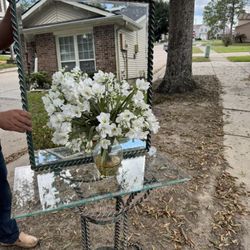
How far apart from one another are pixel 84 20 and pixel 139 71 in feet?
1.42

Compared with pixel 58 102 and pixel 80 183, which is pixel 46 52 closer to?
pixel 58 102

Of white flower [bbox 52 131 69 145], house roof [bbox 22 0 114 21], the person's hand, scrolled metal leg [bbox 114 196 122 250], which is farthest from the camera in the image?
scrolled metal leg [bbox 114 196 122 250]

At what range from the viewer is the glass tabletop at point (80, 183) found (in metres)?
1.28

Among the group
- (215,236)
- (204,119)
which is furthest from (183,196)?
(204,119)

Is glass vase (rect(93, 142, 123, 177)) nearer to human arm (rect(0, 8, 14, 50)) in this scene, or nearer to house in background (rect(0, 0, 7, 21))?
human arm (rect(0, 8, 14, 50))

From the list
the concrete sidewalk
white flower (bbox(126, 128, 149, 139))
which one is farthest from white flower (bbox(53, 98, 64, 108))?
the concrete sidewalk

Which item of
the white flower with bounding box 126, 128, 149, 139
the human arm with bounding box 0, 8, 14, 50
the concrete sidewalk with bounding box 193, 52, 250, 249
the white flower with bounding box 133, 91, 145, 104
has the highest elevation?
the human arm with bounding box 0, 8, 14, 50

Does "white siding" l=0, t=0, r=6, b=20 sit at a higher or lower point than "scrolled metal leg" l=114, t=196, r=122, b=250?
higher

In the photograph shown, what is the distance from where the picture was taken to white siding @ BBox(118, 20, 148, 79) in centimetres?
170

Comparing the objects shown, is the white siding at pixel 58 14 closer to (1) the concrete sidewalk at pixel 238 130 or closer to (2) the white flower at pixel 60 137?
(2) the white flower at pixel 60 137

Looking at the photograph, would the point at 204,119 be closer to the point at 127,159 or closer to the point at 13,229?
the point at 127,159

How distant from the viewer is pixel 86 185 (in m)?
1.45

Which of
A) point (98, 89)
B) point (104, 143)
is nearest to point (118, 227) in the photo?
point (104, 143)

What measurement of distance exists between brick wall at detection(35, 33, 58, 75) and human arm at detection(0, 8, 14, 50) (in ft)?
0.50
